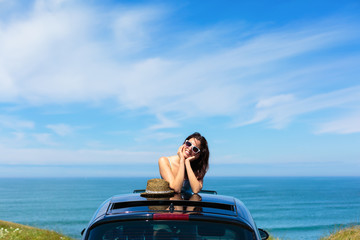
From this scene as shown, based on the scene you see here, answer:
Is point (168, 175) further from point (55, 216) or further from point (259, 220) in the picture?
point (55, 216)

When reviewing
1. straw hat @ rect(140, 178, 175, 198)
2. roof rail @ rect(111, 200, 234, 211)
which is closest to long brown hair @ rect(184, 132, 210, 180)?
straw hat @ rect(140, 178, 175, 198)

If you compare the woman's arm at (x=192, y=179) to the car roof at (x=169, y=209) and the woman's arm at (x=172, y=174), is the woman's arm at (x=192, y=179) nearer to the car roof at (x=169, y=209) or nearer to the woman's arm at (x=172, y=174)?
the woman's arm at (x=172, y=174)

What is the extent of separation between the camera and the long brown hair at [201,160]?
6191 mm

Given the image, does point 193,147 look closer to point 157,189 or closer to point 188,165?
point 188,165

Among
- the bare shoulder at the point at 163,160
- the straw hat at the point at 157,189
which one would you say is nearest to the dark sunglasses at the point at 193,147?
the bare shoulder at the point at 163,160

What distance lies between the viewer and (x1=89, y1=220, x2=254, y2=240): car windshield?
9.82 ft

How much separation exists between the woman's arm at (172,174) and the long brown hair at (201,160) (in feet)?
1.22

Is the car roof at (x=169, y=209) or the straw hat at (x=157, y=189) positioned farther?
the straw hat at (x=157, y=189)

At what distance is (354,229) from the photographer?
1107 cm

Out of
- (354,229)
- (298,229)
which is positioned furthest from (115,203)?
(298,229)

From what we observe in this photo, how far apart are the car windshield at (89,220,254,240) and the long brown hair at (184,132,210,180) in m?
3.11

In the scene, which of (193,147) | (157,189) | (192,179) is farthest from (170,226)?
(193,147)

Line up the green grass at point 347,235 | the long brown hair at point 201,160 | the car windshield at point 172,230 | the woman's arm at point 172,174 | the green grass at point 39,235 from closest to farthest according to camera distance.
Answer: the car windshield at point 172,230
the woman's arm at point 172,174
the long brown hair at point 201,160
the green grass at point 39,235
the green grass at point 347,235

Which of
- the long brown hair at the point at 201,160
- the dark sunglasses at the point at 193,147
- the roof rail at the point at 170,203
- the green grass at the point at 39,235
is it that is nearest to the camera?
the roof rail at the point at 170,203
